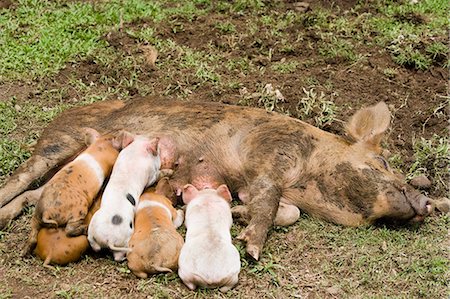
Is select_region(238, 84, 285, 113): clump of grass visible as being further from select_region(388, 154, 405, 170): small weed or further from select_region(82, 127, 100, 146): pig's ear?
select_region(82, 127, 100, 146): pig's ear

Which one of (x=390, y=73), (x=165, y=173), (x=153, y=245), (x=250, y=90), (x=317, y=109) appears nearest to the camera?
(x=153, y=245)

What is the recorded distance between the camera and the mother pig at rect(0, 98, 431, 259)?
15.9 feet

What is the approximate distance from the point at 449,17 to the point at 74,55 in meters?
4.10

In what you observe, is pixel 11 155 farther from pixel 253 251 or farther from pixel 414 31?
pixel 414 31

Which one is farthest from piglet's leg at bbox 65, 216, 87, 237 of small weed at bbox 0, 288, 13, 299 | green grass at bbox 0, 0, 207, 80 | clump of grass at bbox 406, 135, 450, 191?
green grass at bbox 0, 0, 207, 80

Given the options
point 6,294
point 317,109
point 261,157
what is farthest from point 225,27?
point 6,294

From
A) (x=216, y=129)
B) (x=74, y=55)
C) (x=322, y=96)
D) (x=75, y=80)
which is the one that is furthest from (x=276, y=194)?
(x=74, y=55)

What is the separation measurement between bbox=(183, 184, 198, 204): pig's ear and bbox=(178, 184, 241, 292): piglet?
0.31 meters

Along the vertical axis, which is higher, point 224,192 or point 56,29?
point 56,29

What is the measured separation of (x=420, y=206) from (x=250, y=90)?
83.9 inches

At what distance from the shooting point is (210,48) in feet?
23.7

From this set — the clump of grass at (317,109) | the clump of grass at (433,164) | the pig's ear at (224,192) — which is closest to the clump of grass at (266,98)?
the clump of grass at (317,109)

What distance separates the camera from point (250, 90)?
6.40 meters

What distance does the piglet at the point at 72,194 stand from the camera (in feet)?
13.7
